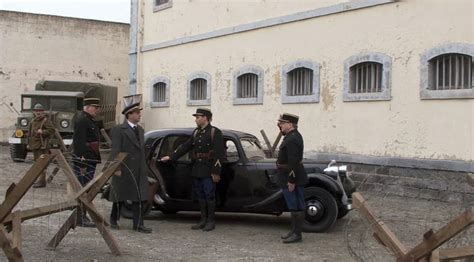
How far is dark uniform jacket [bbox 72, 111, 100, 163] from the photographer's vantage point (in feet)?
29.4

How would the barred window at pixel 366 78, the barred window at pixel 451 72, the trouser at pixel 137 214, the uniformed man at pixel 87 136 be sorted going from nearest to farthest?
the trouser at pixel 137 214 → the uniformed man at pixel 87 136 → the barred window at pixel 451 72 → the barred window at pixel 366 78

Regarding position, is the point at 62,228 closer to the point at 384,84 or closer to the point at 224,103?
the point at 384,84

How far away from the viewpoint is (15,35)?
27.2 metres

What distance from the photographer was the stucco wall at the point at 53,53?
2708cm

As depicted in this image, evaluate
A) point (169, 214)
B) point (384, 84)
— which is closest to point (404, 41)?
point (384, 84)

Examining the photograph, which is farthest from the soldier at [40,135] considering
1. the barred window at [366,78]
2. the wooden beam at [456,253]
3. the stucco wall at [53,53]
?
the stucco wall at [53,53]

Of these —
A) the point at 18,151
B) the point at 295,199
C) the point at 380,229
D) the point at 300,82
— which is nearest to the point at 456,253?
the point at 380,229

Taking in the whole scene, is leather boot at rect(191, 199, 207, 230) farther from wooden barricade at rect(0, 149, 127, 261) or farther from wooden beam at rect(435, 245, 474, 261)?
wooden beam at rect(435, 245, 474, 261)

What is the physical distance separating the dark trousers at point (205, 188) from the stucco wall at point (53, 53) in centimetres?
2068

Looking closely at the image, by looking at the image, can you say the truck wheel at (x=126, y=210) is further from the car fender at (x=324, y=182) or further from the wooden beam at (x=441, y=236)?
the wooden beam at (x=441, y=236)

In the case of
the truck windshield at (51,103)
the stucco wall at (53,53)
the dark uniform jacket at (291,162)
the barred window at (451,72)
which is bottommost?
the dark uniform jacket at (291,162)

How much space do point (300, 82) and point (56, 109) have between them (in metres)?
8.02

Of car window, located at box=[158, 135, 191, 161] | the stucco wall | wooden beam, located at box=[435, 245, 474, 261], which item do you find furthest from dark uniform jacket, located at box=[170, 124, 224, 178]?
the stucco wall

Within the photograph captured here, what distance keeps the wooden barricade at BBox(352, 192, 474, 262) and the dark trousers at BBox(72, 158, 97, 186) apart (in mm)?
4856
